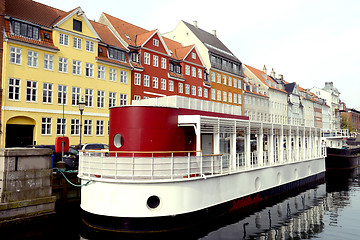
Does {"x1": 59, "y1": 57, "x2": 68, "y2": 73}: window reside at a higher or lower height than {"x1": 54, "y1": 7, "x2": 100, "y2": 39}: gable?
lower

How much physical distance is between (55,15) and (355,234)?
31.5 metres

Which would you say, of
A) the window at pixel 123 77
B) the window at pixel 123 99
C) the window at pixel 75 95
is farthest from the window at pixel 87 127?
the window at pixel 123 77

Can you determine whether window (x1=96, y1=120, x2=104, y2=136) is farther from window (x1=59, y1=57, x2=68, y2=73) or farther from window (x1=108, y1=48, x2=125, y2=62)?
window (x1=108, y1=48, x2=125, y2=62)

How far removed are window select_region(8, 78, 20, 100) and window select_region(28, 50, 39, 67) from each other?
6.46 ft

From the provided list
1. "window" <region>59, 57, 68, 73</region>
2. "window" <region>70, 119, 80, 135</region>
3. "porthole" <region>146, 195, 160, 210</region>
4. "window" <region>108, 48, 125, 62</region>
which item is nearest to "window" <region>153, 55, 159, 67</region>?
"window" <region>108, 48, 125, 62</region>

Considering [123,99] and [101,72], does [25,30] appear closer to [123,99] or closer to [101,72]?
[101,72]

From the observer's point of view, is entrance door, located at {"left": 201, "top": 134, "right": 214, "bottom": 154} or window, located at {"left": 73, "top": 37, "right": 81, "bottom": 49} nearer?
entrance door, located at {"left": 201, "top": 134, "right": 214, "bottom": 154}

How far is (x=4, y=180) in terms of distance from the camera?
1374 centimetres

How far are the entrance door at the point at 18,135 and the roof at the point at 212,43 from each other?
101 ft

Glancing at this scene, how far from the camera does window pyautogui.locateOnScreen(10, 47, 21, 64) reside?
25.5 meters

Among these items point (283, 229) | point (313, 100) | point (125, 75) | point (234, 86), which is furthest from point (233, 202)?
point (313, 100)

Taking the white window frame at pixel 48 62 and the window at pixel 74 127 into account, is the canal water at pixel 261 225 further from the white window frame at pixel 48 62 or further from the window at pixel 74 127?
the white window frame at pixel 48 62

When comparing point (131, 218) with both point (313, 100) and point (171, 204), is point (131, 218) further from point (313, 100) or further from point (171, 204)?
point (313, 100)

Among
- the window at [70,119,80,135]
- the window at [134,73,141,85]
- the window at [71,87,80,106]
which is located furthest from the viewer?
the window at [134,73,141,85]
